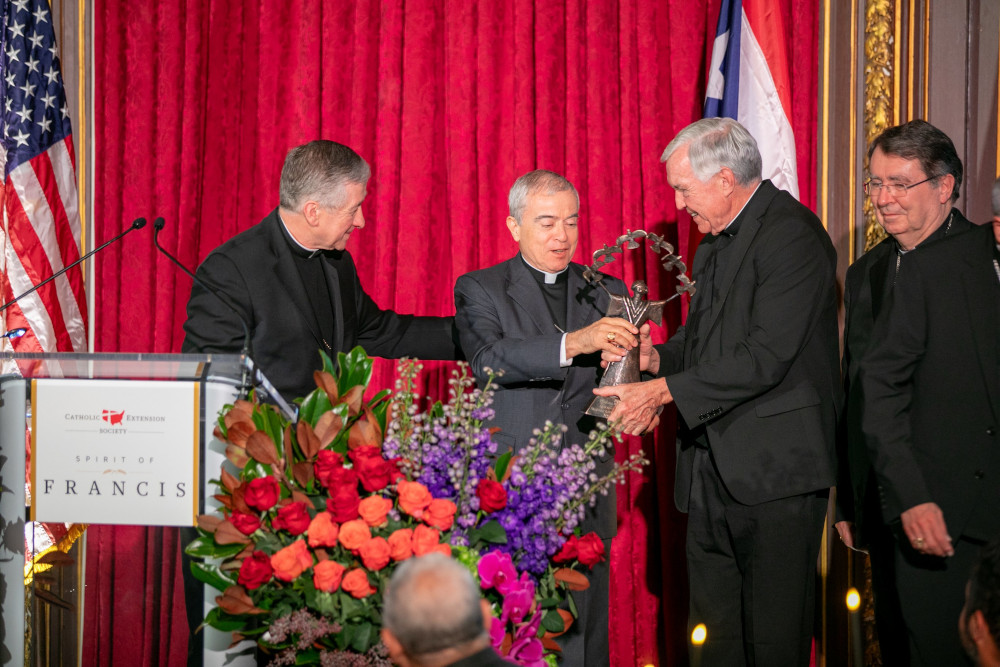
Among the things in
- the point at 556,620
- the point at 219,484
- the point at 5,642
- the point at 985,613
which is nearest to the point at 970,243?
A: the point at 985,613

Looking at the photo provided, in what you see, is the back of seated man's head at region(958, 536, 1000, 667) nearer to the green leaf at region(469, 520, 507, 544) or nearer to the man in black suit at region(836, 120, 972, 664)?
the green leaf at region(469, 520, 507, 544)

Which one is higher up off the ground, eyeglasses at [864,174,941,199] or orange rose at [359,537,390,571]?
eyeglasses at [864,174,941,199]

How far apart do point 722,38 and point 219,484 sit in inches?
118

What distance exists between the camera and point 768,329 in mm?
2758

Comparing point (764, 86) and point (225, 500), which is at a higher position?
point (764, 86)

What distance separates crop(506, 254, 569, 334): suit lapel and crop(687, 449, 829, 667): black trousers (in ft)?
2.24

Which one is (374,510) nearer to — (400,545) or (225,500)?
(400,545)

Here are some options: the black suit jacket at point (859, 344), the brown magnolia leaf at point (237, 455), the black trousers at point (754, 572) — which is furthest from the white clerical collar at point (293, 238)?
the black suit jacket at point (859, 344)

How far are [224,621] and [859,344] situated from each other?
227cm

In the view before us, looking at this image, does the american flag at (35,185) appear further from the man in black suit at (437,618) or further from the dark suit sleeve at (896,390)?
the dark suit sleeve at (896,390)

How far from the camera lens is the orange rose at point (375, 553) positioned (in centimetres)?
179

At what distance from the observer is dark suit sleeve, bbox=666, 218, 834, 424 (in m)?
2.74

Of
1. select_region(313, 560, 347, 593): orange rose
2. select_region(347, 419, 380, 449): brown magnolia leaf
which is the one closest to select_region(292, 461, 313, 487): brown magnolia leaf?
select_region(347, 419, 380, 449): brown magnolia leaf

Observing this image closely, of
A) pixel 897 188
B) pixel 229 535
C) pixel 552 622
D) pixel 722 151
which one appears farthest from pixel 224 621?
pixel 897 188
